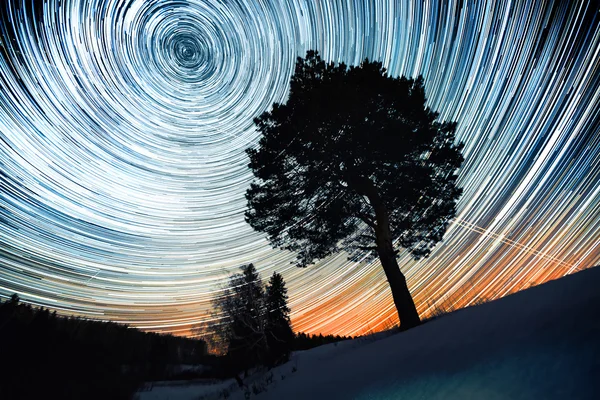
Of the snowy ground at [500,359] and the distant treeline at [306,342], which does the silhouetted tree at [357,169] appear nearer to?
the snowy ground at [500,359]

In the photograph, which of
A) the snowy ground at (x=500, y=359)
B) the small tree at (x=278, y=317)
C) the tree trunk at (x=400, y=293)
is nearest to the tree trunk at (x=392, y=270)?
the tree trunk at (x=400, y=293)

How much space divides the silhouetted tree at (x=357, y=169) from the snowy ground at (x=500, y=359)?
4261 mm

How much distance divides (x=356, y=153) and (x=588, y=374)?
6.95m

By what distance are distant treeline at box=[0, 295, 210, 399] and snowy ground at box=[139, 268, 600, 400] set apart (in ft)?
27.5

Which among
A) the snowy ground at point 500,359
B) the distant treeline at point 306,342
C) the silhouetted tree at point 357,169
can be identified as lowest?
the distant treeline at point 306,342

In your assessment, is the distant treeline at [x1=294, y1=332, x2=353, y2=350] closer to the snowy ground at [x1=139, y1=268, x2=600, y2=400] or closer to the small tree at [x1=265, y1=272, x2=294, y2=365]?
the small tree at [x1=265, y1=272, x2=294, y2=365]

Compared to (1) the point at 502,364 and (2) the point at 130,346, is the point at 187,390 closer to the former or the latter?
(2) the point at 130,346

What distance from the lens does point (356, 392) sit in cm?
271

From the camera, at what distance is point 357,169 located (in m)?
8.09

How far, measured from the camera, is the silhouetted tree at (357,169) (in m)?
8.02

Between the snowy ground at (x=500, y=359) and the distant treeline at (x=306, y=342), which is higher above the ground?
the snowy ground at (x=500, y=359)

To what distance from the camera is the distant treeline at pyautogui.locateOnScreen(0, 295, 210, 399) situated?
24.2 feet

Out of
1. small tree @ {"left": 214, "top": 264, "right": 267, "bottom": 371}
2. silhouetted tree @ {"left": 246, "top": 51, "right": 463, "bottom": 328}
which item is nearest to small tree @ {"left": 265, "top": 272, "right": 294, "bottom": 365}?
small tree @ {"left": 214, "top": 264, "right": 267, "bottom": 371}

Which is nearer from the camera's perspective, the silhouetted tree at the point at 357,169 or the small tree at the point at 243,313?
the silhouetted tree at the point at 357,169
